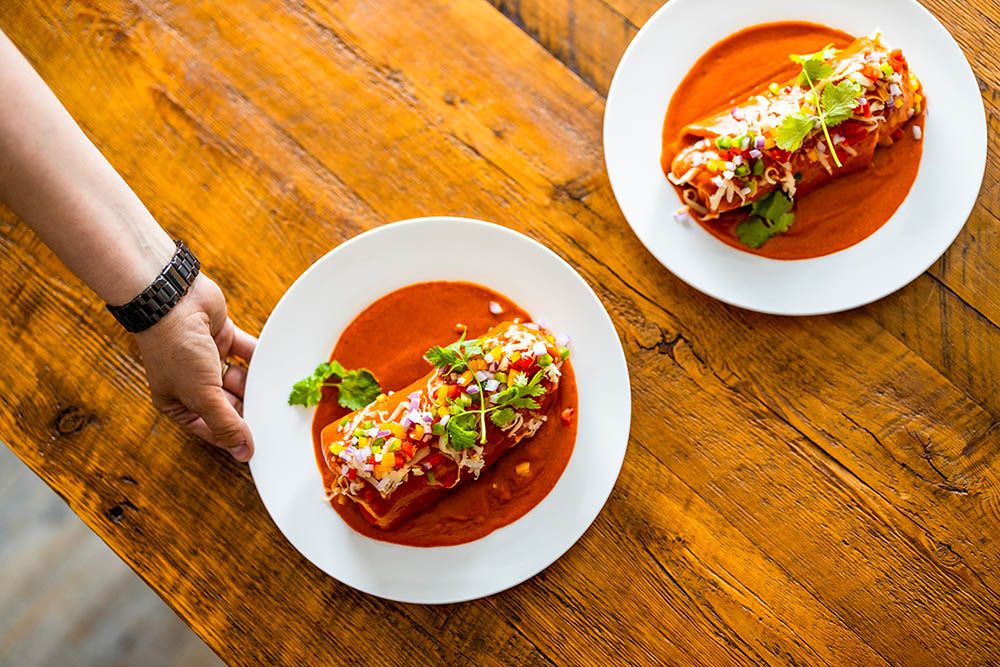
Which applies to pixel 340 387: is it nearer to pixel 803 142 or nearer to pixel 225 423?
pixel 225 423

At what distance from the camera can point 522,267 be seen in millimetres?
2426

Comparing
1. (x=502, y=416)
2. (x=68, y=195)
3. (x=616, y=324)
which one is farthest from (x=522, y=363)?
(x=68, y=195)

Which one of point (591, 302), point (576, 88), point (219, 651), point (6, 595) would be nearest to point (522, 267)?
point (591, 302)

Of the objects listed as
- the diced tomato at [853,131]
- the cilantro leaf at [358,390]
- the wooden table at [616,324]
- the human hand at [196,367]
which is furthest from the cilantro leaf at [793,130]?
the human hand at [196,367]

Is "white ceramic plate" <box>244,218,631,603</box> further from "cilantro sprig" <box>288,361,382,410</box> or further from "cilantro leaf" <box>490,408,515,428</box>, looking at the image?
"cilantro leaf" <box>490,408,515,428</box>

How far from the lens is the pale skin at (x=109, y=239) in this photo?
5.62 ft

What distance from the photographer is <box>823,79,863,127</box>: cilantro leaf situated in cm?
229

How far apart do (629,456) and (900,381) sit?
0.99 metres

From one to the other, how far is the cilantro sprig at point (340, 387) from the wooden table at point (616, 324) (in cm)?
40

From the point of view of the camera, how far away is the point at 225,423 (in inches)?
89.2

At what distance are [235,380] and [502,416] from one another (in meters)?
0.98

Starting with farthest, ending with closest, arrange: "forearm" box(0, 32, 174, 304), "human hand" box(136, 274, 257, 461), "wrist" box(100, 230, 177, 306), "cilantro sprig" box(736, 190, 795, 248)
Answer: "cilantro sprig" box(736, 190, 795, 248), "human hand" box(136, 274, 257, 461), "wrist" box(100, 230, 177, 306), "forearm" box(0, 32, 174, 304)

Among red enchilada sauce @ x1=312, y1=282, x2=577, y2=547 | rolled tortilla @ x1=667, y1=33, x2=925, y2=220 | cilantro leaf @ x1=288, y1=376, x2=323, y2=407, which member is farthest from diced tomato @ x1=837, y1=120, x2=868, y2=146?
cilantro leaf @ x1=288, y1=376, x2=323, y2=407

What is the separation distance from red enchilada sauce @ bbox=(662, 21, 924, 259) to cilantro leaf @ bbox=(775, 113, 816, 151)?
0.84 feet
